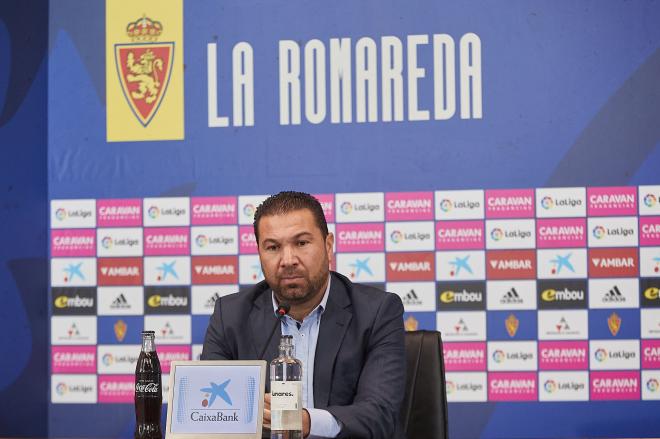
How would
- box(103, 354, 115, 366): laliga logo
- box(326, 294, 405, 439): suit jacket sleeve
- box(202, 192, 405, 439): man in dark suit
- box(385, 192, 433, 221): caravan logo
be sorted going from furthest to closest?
box(103, 354, 115, 366): laliga logo, box(385, 192, 433, 221): caravan logo, box(202, 192, 405, 439): man in dark suit, box(326, 294, 405, 439): suit jacket sleeve

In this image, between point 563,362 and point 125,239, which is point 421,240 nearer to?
point 563,362

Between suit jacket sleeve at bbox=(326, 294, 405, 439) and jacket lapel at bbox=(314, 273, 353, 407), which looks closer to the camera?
suit jacket sleeve at bbox=(326, 294, 405, 439)

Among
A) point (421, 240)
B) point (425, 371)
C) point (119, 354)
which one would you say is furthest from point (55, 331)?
point (425, 371)

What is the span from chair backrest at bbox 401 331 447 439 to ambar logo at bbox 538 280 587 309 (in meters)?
1.36

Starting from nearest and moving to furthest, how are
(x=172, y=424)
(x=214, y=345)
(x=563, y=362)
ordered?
(x=172, y=424), (x=214, y=345), (x=563, y=362)

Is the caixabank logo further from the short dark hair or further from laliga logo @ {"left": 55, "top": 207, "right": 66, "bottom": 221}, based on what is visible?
the short dark hair

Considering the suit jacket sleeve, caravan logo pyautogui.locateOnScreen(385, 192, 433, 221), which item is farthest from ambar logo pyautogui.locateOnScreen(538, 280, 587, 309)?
the suit jacket sleeve

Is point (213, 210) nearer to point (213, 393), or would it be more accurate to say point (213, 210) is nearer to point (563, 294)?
point (563, 294)

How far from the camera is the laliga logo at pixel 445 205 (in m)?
3.70

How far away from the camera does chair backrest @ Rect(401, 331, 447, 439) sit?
2.35 m

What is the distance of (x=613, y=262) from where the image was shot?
3617 mm

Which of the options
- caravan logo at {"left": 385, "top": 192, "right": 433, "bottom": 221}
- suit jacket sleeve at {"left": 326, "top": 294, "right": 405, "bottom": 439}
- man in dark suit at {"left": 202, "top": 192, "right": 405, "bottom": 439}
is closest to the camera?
suit jacket sleeve at {"left": 326, "top": 294, "right": 405, "bottom": 439}

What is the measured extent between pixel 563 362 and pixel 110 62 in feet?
7.92

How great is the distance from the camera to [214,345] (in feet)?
7.61
